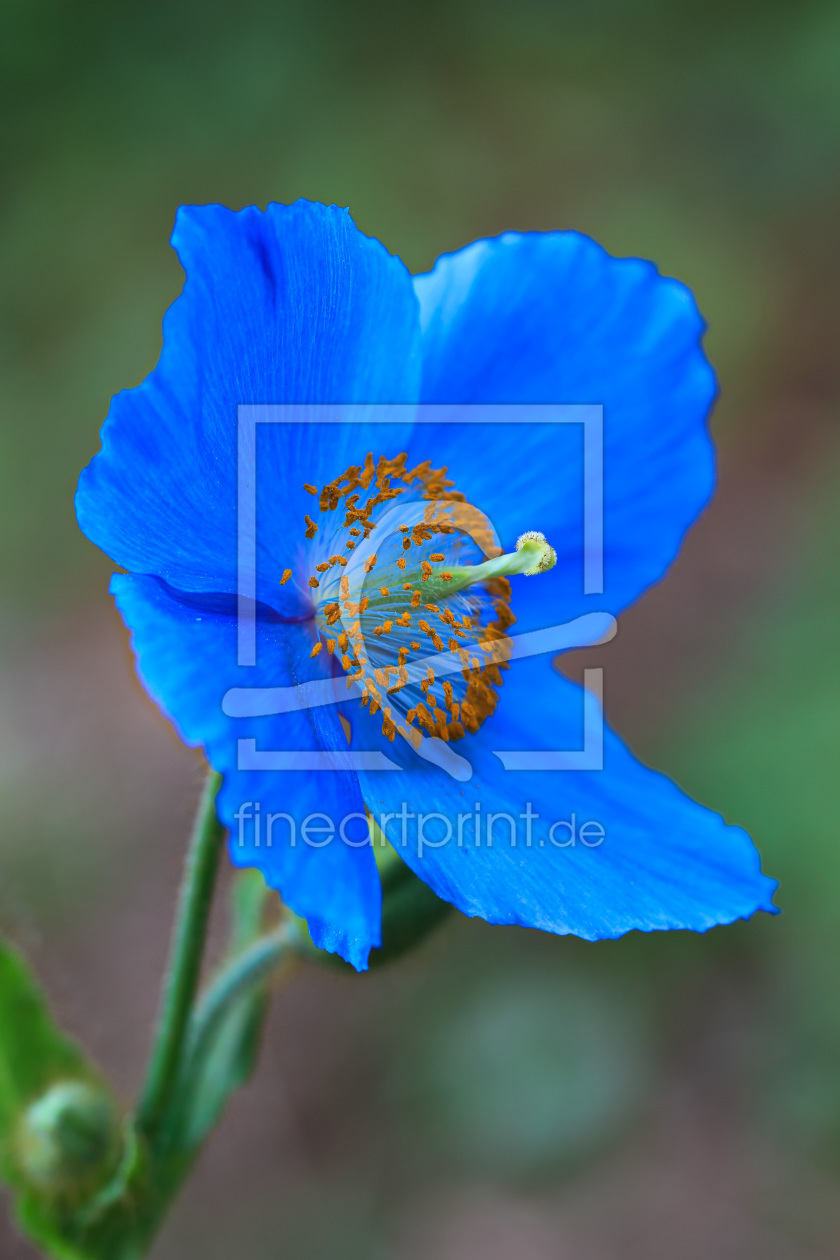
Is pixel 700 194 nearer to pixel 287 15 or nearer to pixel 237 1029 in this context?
pixel 287 15

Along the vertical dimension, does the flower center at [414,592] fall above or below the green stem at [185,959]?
above

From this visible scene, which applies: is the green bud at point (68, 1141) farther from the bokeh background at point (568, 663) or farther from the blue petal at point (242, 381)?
the blue petal at point (242, 381)

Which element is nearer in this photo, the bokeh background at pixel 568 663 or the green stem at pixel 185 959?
the green stem at pixel 185 959

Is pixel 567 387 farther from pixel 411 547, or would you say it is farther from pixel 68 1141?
pixel 68 1141

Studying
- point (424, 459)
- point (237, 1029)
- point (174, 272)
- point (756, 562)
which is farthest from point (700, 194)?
point (237, 1029)

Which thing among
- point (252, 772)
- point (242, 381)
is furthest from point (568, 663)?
point (252, 772)

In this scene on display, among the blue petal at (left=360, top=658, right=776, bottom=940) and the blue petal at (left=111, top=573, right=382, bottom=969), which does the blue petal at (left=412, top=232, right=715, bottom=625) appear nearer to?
the blue petal at (left=360, top=658, right=776, bottom=940)

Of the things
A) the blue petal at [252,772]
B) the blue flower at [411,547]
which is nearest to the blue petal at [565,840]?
the blue flower at [411,547]
